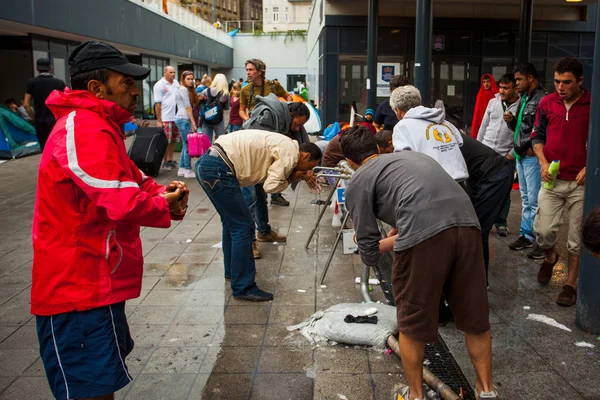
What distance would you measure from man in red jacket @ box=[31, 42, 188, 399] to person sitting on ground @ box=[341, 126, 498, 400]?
1169 mm

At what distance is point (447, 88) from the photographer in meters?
18.2

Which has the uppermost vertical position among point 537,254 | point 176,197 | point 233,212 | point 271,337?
point 176,197

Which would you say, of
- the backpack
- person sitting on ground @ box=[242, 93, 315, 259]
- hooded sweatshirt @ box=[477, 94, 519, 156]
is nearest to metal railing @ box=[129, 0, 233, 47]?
the backpack

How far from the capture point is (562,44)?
18000mm

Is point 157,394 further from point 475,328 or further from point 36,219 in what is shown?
point 475,328

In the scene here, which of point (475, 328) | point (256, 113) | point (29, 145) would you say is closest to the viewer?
point (475, 328)

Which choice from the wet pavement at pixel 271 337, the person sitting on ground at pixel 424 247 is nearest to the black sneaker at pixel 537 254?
the wet pavement at pixel 271 337

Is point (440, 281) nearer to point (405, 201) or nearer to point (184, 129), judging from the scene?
point (405, 201)

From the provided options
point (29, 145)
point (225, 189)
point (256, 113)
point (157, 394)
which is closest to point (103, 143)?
point (157, 394)

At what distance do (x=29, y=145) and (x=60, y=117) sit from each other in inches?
524

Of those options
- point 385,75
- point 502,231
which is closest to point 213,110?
point 502,231

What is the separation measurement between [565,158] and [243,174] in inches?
107

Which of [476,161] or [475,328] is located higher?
[476,161]

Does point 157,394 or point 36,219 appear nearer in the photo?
point 36,219
